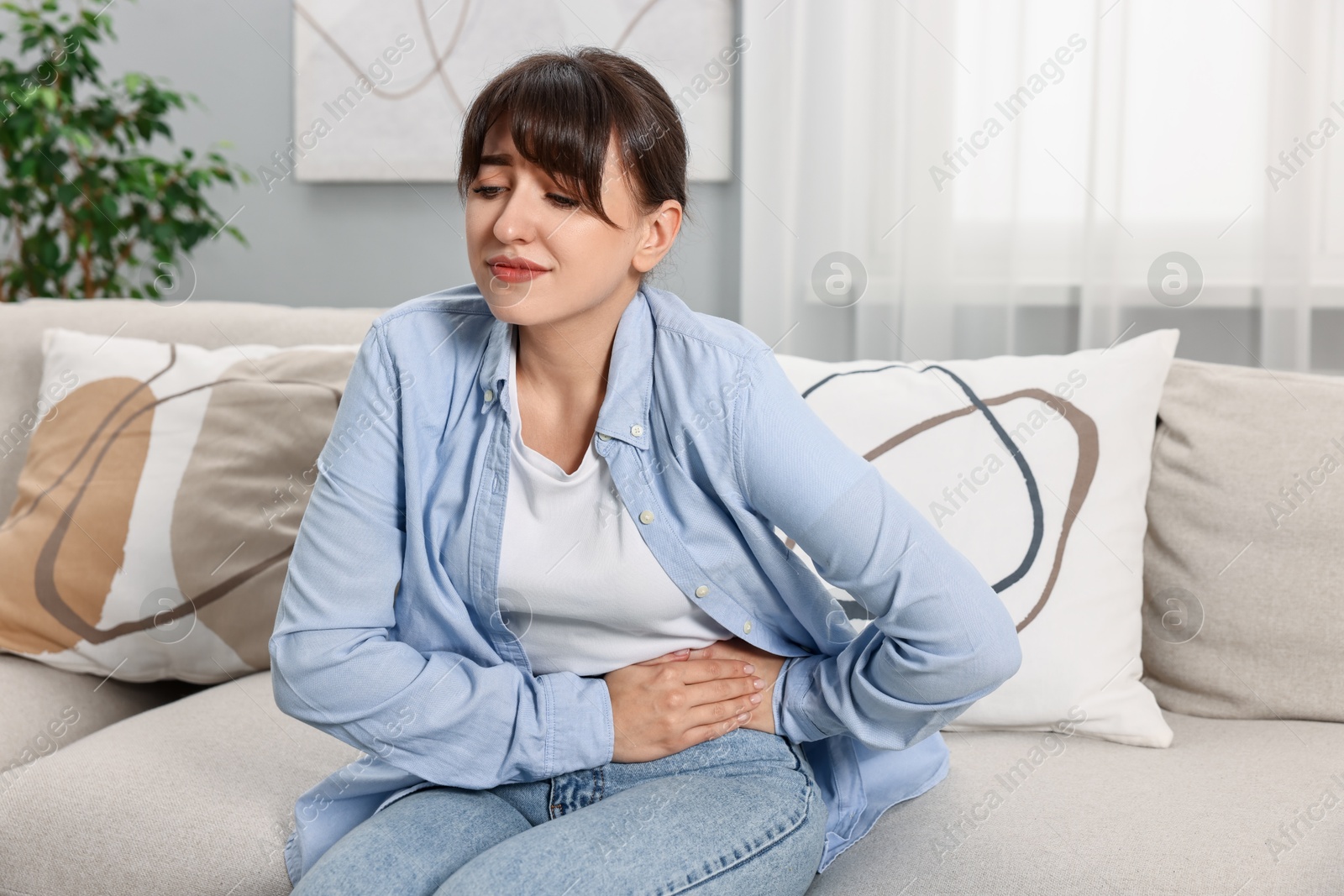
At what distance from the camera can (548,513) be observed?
924 millimetres

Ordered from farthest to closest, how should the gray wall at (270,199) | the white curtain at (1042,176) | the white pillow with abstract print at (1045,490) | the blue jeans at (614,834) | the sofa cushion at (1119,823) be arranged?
the gray wall at (270,199) < the white curtain at (1042,176) < the white pillow with abstract print at (1045,490) < the sofa cushion at (1119,823) < the blue jeans at (614,834)

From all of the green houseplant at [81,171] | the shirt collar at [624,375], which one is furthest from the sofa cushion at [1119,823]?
the green houseplant at [81,171]

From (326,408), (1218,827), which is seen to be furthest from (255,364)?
(1218,827)

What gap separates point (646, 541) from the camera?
2.97 feet

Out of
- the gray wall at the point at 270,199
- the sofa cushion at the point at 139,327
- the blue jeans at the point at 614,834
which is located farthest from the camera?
the gray wall at the point at 270,199

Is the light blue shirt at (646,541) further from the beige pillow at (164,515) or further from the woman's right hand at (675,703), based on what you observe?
the beige pillow at (164,515)

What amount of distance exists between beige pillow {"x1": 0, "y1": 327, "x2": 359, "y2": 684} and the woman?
471 mm

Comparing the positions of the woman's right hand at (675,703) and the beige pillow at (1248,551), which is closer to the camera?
the woman's right hand at (675,703)

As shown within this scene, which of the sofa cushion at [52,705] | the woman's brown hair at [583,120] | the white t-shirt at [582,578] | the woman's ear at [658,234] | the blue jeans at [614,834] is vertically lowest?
the sofa cushion at [52,705]

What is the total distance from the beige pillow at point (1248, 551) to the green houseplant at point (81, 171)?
178 centimetres

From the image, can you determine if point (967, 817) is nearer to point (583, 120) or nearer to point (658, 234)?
point (658, 234)

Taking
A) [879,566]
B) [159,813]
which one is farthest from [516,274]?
[159,813]

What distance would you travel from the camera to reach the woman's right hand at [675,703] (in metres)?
0.91

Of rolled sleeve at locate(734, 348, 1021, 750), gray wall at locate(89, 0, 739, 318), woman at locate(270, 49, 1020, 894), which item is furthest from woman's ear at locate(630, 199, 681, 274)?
gray wall at locate(89, 0, 739, 318)
